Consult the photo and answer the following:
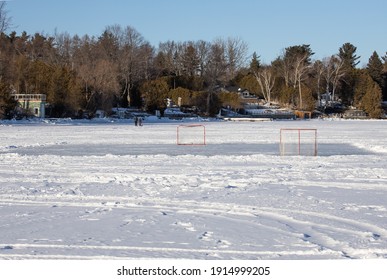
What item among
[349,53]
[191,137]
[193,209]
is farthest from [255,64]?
[193,209]

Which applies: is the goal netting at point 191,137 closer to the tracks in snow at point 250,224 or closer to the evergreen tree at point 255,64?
the tracks in snow at point 250,224

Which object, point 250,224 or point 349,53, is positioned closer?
point 250,224

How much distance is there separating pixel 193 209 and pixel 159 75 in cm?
9149

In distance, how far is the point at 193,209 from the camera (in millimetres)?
9875

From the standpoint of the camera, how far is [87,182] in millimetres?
13359

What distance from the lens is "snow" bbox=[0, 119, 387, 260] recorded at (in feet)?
23.1

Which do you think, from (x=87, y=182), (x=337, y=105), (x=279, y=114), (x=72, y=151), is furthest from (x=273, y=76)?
(x=87, y=182)

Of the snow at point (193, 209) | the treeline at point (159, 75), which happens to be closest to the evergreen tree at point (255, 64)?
the treeline at point (159, 75)

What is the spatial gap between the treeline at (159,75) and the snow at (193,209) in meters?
43.7

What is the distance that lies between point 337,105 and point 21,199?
97.5 m

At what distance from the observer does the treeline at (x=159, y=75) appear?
67750 millimetres

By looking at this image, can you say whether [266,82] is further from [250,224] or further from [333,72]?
[250,224]
